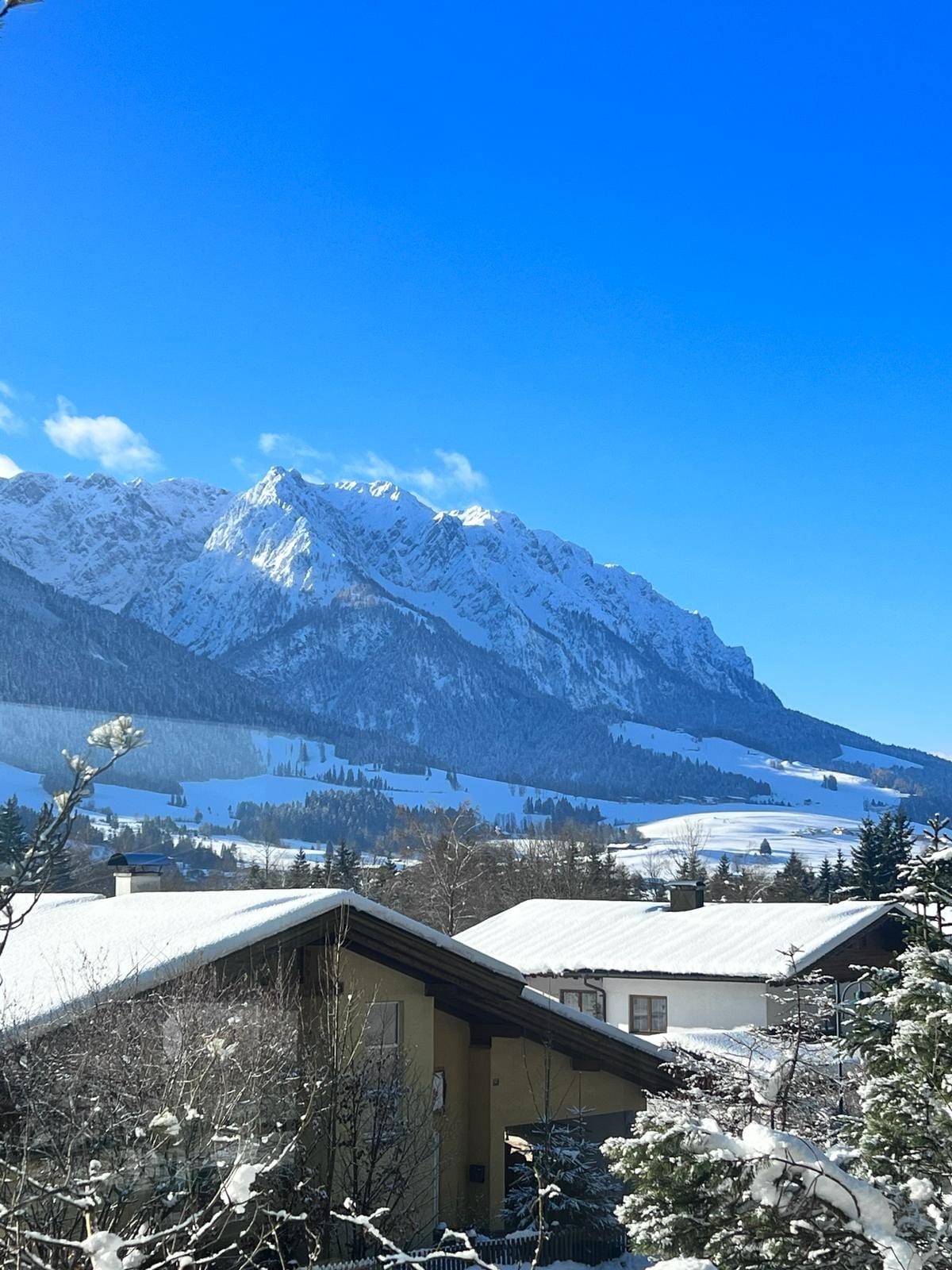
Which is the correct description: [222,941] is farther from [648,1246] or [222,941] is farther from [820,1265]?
[820,1265]

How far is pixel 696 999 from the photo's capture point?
3156cm

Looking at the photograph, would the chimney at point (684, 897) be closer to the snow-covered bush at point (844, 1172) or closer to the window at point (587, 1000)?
the window at point (587, 1000)

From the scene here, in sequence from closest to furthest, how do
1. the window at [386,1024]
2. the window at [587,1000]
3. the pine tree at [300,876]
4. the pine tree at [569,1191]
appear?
the window at [386,1024], the pine tree at [569,1191], the window at [587,1000], the pine tree at [300,876]

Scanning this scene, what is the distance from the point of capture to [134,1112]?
427 inches

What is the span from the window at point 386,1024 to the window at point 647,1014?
15659 mm

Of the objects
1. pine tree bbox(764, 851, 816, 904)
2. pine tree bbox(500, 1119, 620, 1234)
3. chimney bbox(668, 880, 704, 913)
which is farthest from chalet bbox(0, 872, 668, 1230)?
pine tree bbox(764, 851, 816, 904)

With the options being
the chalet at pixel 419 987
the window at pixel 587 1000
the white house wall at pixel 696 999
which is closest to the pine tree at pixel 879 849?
the window at pixel 587 1000

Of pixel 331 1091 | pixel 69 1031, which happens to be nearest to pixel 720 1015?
pixel 331 1091

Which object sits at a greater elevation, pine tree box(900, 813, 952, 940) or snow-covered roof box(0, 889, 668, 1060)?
pine tree box(900, 813, 952, 940)

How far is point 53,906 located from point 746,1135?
1837 centimetres

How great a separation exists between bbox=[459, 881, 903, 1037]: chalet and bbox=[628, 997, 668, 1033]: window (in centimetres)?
2

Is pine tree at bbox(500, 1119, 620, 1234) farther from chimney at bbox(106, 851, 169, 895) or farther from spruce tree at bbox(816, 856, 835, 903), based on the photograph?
spruce tree at bbox(816, 856, 835, 903)

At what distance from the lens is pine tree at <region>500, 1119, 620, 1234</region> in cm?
1898

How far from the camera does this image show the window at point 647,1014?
32.3 metres
